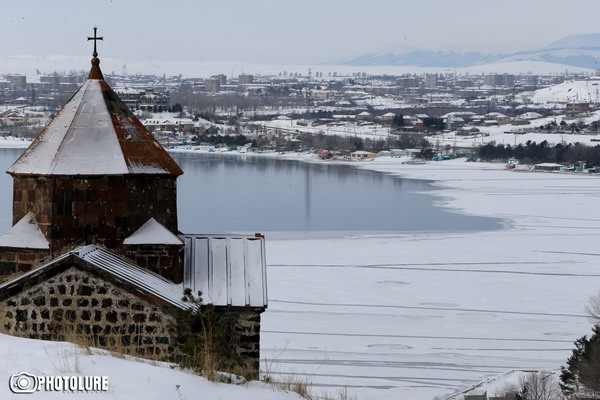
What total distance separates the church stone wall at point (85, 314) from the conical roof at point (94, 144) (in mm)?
962

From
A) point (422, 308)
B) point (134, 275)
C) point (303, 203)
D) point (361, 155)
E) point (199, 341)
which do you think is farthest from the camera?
point (361, 155)

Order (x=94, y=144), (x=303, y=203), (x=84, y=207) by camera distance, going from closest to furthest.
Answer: (x=84, y=207) → (x=94, y=144) → (x=303, y=203)

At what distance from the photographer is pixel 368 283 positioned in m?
18.1

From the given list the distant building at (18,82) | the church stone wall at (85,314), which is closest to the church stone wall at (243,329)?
the church stone wall at (85,314)

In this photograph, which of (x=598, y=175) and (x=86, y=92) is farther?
(x=598, y=175)

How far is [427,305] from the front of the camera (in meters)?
16.1

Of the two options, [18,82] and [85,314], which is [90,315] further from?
[18,82]

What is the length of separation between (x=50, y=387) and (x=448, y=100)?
158991mm

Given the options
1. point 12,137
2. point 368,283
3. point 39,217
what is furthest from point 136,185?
point 12,137

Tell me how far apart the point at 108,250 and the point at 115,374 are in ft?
8.91

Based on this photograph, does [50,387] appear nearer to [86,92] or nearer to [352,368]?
[86,92]

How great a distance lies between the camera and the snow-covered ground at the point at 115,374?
456 cm

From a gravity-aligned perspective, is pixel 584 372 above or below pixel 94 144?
below

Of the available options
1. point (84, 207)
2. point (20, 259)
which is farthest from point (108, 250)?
point (20, 259)
